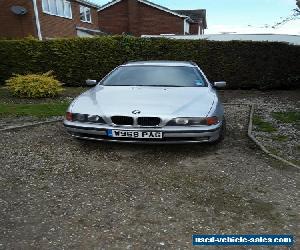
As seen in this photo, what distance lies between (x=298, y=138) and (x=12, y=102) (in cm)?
818

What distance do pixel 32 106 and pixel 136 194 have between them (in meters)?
6.39

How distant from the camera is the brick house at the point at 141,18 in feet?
117

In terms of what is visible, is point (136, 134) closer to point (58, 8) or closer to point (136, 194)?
point (136, 194)

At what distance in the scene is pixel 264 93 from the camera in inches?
513

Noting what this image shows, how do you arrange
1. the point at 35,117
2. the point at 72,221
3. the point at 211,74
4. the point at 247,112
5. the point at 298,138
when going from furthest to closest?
the point at 211,74, the point at 247,112, the point at 35,117, the point at 298,138, the point at 72,221

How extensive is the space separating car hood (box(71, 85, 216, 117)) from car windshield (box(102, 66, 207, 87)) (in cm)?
27

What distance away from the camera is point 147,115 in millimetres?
5164

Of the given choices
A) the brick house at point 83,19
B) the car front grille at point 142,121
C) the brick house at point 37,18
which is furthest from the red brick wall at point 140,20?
the car front grille at point 142,121

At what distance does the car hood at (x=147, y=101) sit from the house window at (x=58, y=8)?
21067 mm

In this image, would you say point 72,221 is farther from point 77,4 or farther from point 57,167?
point 77,4

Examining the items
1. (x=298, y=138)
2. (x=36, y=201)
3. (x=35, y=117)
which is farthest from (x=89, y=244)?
(x=35, y=117)

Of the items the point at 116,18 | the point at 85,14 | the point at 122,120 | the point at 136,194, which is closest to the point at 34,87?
the point at 122,120

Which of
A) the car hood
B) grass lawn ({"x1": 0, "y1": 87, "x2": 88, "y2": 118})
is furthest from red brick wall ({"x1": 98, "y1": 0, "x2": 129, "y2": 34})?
the car hood

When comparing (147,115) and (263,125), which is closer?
(147,115)
